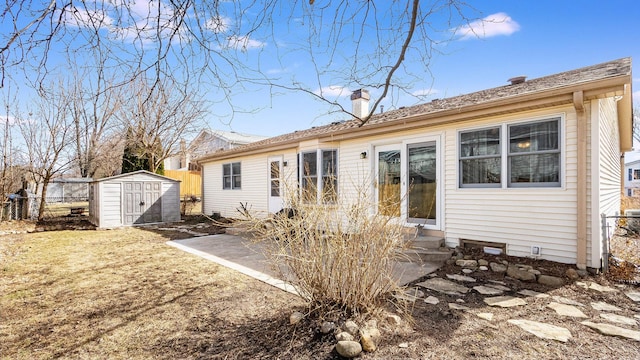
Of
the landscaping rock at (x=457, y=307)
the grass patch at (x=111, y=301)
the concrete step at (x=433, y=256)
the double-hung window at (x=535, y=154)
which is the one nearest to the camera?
the grass patch at (x=111, y=301)

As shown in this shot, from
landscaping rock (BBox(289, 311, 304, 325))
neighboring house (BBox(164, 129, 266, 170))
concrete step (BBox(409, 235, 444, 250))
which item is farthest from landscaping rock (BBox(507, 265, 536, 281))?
neighboring house (BBox(164, 129, 266, 170))

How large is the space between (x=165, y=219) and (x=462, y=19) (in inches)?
490

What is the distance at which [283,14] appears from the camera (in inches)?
118

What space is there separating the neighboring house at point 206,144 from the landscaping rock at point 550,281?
13.1 meters

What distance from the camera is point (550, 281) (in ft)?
15.1

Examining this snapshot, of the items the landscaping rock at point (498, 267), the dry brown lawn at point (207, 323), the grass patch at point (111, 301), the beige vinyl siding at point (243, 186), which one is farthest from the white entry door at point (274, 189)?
the landscaping rock at point (498, 267)

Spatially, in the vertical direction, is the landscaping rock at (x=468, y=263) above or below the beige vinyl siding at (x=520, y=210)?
below

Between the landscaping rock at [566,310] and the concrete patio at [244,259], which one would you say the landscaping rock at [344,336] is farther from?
the landscaping rock at [566,310]

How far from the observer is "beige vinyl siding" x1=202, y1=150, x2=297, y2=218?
11352mm

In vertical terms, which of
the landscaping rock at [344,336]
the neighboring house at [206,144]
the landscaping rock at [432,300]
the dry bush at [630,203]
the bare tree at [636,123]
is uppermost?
the bare tree at [636,123]

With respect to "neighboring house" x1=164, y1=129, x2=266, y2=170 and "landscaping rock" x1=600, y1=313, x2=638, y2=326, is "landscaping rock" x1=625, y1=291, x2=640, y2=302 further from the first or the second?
"neighboring house" x1=164, y1=129, x2=266, y2=170

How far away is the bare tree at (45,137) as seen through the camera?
12102 millimetres

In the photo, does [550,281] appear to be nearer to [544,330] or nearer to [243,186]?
[544,330]

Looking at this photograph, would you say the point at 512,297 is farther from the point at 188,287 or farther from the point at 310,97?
the point at 188,287
